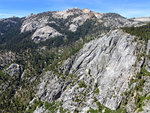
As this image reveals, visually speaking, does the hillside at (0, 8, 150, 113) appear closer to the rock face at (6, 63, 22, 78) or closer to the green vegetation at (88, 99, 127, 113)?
the green vegetation at (88, 99, 127, 113)

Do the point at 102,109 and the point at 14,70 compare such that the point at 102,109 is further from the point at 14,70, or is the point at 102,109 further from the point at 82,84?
the point at 14,70

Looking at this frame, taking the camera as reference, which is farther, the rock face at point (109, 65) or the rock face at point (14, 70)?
the rock face at point (14, 70)

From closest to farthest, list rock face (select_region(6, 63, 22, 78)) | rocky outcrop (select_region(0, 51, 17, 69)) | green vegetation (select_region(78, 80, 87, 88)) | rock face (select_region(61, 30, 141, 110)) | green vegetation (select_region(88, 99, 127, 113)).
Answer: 1. green vegetation (select_region(88, 99, 127, 113))
2. rock face (select_region(61, 30, 141, 110))
3. green vegetation (select_region(78, 80, 87, 88))
4. rock face (select_region(6, 63, 22, 78))
5. rocky outcrop (select_region(0, 51, 17, 69))

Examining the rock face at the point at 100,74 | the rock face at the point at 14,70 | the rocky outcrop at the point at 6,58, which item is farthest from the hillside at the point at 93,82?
the rocky outcrop at the point at 6,58

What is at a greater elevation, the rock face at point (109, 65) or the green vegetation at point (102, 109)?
the rock face at point (109, 65)

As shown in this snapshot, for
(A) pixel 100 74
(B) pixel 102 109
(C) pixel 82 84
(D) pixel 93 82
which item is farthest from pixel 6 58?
(B) pixel 102 109

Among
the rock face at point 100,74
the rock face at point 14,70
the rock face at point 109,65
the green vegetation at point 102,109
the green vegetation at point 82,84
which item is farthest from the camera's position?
the rock face at point 14,70

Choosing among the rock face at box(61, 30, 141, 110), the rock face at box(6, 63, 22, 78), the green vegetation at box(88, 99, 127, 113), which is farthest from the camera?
the rock face at box(6, 63, 22, 78)

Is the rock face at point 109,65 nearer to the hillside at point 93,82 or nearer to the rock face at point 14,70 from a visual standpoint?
the hillside at point 93,82

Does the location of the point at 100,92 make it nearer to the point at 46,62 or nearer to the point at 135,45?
the point at 135,45

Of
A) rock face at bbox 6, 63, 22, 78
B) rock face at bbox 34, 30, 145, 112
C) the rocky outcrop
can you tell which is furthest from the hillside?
the rocky outcrop

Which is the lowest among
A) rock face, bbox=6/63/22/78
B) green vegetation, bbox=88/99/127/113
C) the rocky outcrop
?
green vegetation, bbox=88/99/127/113
